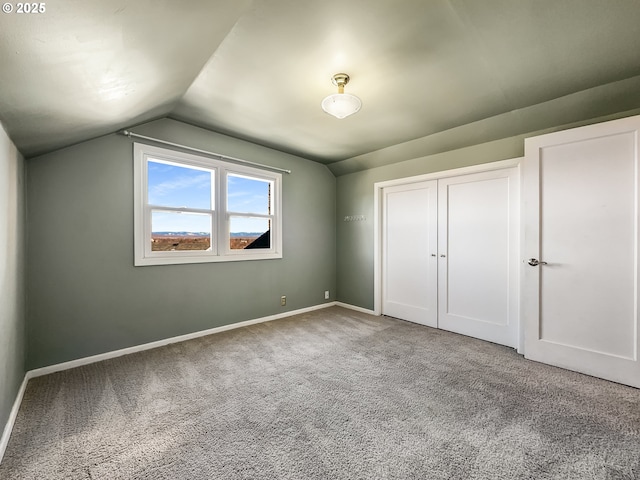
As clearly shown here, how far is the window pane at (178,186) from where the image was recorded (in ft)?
10.4

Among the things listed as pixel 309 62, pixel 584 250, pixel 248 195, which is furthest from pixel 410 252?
pixel 309 62

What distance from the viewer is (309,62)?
82.1 inches

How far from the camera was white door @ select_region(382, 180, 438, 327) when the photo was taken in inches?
152

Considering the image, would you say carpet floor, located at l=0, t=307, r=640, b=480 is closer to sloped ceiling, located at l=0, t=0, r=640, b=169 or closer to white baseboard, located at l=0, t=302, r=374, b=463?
white baseboard, located at l=0, t=302, r=374, b=463

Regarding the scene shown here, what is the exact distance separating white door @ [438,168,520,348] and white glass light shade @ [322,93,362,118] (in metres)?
2.00

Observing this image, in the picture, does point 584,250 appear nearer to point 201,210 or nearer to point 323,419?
point 323,419

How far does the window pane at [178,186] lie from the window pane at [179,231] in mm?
A: 134

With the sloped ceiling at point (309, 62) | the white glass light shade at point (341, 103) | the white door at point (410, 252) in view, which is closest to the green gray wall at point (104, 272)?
the sloped ceiling at point (309, 62)

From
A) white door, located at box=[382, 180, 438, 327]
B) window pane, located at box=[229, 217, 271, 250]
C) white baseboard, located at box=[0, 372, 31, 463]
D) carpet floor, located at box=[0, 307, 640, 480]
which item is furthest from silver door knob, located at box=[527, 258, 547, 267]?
white baseboard, located at box=[0, 372, 31, 463]

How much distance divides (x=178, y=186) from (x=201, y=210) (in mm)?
403

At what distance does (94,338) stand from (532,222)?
442 centimetres

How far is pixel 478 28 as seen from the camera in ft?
5.71

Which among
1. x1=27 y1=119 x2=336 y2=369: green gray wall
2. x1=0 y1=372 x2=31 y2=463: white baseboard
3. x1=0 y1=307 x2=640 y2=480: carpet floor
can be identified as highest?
x1=27 y1=119 x2=336 y2=369: green gray wall

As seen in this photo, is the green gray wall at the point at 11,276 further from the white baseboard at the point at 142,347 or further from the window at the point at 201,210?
the window at the point at 201,210
